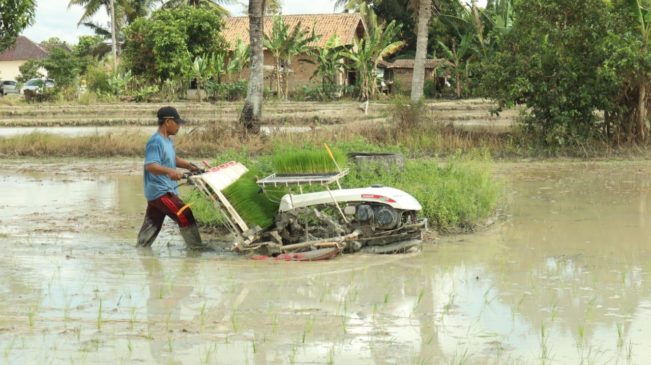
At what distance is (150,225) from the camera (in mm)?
8656

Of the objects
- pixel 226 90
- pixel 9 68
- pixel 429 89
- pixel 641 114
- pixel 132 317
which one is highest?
pixel 9 68

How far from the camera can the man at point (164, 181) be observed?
8234mm

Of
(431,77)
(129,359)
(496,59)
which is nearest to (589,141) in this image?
(496,59)

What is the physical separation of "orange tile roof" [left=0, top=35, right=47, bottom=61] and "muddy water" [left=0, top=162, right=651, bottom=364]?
197ft

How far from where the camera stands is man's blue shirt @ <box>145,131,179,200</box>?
A: 8242 millimetres

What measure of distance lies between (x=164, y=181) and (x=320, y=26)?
35.4 metres

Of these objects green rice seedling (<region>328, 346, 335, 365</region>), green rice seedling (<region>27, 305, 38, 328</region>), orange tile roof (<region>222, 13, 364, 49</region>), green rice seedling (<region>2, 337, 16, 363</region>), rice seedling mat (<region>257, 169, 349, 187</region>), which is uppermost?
orange tile roof (<region>222, 13, 364, 49</region>)

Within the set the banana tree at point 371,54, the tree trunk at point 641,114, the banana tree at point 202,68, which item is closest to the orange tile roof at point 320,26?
the banana tree at point 371,54

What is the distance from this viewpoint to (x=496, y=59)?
61.6 feet

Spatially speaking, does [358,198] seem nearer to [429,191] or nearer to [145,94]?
[429,191]

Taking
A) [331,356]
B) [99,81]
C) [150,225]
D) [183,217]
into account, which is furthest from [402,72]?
[331,356]

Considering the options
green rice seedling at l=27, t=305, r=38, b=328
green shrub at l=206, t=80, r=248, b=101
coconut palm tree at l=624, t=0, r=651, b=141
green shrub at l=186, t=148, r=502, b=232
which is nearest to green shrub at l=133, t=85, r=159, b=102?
green shrub at l=206, t=80, r=248, b=101

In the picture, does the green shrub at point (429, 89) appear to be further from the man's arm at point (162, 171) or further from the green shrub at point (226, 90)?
the man's arm at point (162, 171)

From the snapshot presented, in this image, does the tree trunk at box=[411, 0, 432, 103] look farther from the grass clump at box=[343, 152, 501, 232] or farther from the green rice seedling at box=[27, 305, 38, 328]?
the green rice seedling at box=[27, 305, 38, 328]
